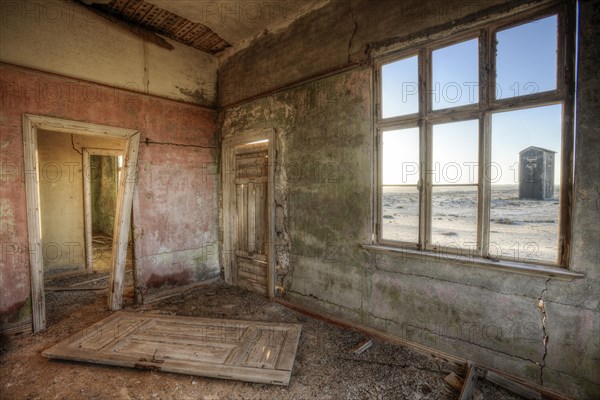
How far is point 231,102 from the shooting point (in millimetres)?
4613

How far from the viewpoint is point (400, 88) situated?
289 cm

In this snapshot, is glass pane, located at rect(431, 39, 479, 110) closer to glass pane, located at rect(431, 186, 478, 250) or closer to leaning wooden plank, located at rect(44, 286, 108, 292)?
glass pane, located at rect(431, 186, 478, 250)

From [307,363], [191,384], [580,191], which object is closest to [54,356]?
[191,384]

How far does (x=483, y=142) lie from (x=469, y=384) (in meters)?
1.97

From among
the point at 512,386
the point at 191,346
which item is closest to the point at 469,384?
the point at 512,386

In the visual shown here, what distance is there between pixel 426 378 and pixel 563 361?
0.99 m

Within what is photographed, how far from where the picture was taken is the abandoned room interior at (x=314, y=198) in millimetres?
2182

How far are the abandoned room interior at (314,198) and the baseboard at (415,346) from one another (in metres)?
0.02

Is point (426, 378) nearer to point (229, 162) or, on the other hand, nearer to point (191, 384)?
point (191, 384)

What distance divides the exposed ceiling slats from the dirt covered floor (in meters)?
3.96

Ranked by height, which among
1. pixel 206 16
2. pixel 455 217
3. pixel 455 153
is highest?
pixel 206 16

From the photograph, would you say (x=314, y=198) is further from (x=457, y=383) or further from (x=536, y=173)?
(x=457, y=383)

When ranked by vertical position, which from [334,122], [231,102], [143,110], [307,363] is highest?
[231,102]

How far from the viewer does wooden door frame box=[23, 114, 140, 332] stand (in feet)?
10.3
